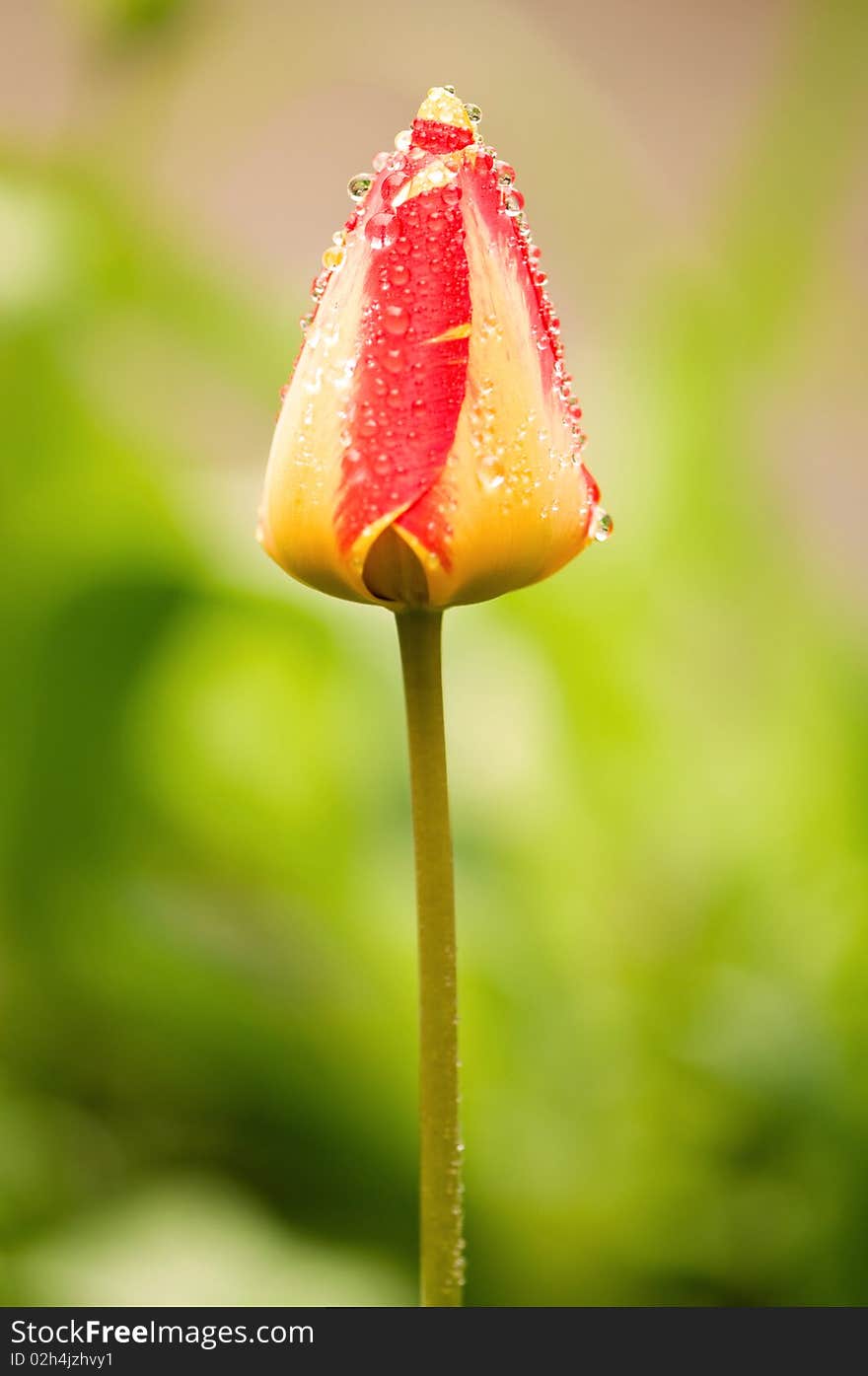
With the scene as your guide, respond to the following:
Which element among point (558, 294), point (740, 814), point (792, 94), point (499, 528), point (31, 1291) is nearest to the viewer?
point (499, 528)

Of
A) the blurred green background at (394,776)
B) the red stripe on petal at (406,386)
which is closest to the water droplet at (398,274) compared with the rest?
the red stripe on petal at (406,386)

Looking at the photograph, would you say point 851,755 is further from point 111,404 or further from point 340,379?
point 340,379

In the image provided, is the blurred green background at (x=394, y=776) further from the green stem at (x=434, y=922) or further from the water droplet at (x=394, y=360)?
the water droplet at (x=394, y=360)

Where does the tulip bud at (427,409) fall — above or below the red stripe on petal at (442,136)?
below

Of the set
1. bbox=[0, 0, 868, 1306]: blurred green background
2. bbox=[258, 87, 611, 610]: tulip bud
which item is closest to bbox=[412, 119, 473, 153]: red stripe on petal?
bbox=[258, 87, 611, 610]: tulip bud

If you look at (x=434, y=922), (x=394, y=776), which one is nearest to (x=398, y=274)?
(x=434, y=922)

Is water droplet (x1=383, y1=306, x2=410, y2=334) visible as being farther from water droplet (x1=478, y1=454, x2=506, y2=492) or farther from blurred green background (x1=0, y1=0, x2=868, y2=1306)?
blurred green background (x1=0, y1=0, x2=868, y2=1306)

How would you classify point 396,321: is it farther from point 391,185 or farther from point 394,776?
point 394,776

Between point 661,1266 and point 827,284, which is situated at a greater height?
point 827,284

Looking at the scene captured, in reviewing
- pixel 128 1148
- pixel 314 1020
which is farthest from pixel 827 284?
pixel 128 1148
